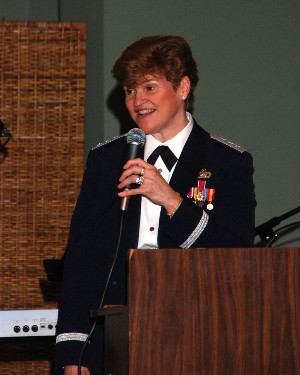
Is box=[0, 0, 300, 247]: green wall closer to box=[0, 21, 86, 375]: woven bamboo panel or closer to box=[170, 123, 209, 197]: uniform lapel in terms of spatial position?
box=[0, 21, 86, 375]: woven bamboo panel

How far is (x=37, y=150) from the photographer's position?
4.17 metres

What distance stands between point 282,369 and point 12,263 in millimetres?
2512

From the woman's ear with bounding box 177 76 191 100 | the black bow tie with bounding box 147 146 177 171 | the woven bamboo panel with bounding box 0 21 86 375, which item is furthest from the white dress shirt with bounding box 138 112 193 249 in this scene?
the woven bamboo panel with bounding box 0 21 86 375

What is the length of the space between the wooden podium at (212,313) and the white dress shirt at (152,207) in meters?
0.62

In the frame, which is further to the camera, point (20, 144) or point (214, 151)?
point (20, 144)

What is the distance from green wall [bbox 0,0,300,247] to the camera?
13.5 ft

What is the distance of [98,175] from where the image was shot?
2672 mm

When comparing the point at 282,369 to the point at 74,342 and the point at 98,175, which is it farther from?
the point at 98,175

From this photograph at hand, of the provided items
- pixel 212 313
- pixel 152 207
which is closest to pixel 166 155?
pixel 152 207

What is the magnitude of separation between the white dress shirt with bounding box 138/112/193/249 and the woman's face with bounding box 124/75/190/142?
2 centimetres

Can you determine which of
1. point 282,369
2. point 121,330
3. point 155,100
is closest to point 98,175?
point 155,100

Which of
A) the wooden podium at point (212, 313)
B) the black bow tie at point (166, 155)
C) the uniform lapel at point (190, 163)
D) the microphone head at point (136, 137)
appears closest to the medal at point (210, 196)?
the uniform lapel at point (190, 163)

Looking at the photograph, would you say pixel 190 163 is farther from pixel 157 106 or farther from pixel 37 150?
pixel 37 150

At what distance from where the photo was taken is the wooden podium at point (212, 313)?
180cm
